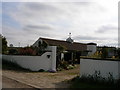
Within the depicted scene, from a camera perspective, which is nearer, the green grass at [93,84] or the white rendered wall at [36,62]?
the green grass at [93,84]

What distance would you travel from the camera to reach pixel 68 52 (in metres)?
28.2

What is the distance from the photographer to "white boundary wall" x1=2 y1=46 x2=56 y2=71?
60.7ft

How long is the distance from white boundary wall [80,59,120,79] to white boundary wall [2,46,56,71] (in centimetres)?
737

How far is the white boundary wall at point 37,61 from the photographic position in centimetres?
1850

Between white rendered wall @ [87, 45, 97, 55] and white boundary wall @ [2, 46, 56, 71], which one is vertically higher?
white rendered wall @ [87, 45, 97, 55]

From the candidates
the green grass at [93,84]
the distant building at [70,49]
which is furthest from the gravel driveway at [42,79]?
the distant building at [70,49]

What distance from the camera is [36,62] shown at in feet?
60.8

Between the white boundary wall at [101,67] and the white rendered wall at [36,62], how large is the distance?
7.36 metres

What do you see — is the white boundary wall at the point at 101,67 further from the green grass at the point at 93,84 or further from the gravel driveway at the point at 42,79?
the gravel driveway at the point at 42,79

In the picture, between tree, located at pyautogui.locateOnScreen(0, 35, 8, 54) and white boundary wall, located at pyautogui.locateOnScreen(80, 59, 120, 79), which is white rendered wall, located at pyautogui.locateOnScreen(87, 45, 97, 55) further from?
white boundary wall, located at pyautogui.locateOnScreen(80, 59, 120, 79)

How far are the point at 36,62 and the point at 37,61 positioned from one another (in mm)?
141

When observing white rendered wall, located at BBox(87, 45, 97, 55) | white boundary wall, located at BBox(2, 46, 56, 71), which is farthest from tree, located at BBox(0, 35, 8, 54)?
white rendered wall, located at BBox(87, 45, 97, 55)

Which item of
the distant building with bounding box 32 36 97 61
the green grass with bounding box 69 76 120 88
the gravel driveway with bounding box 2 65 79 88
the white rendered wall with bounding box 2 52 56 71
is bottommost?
the gravel driveway with bounding box 2 65 79 88

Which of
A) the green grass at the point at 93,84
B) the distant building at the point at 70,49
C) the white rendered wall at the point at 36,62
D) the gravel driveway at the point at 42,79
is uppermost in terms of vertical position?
the distant building at the point at 70,49
